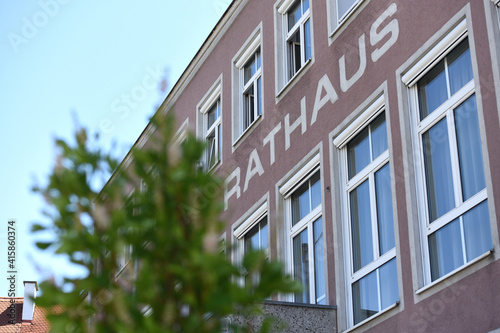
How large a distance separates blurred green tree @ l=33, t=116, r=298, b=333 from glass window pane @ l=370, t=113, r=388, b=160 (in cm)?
764

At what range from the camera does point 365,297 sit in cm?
1007

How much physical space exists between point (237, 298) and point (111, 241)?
1.45 ft

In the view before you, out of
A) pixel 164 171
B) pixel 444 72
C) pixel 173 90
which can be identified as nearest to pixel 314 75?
pixel 444 72

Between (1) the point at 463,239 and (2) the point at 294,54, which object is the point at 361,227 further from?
(2) the point at 294,54

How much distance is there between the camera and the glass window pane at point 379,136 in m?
10.3

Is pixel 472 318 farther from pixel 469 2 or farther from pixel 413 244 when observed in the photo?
pixel 469 2

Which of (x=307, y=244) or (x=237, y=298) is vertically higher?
(x=307, y=244)

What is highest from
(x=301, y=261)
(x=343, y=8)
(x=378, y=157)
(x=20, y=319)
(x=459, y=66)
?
(x=20, y=319)

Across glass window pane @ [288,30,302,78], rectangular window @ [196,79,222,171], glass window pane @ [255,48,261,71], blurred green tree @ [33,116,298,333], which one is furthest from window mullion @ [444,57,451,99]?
rectangular window @ [196,79,222,171]

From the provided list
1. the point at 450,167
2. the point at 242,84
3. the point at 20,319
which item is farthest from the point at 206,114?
the point at 20,319

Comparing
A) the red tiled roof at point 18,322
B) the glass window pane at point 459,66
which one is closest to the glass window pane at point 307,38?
the glass window pane at point 459,66

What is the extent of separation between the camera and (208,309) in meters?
2.56

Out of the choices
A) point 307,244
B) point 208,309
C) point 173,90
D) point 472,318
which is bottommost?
point 208,309

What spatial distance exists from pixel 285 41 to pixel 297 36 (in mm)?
334
